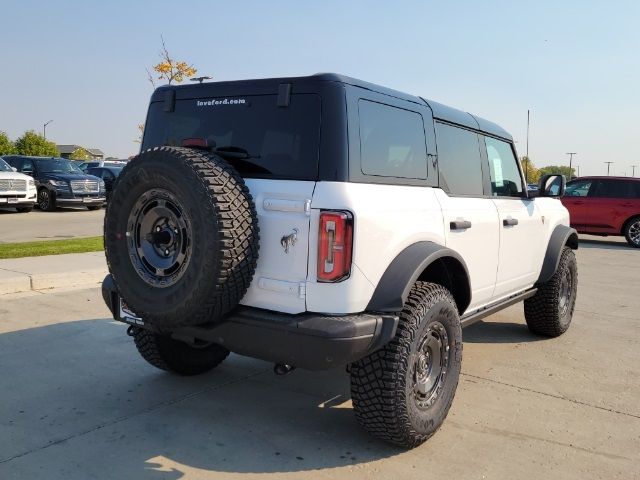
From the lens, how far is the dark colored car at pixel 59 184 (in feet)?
61.3

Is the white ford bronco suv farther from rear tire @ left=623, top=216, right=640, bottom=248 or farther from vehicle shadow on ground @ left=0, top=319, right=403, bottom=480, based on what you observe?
rear tire @ left=623, top=216, right=640, bottom=248

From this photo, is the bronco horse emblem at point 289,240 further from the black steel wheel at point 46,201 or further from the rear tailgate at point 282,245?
the black steel wheel at point 46,201

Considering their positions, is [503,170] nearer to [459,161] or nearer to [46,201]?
[459,161]

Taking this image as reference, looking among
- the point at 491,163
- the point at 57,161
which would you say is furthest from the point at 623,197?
the point at 57,161

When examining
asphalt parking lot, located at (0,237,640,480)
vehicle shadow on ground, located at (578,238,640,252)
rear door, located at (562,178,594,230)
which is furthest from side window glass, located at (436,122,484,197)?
rear door, located at (562,178,594,230)

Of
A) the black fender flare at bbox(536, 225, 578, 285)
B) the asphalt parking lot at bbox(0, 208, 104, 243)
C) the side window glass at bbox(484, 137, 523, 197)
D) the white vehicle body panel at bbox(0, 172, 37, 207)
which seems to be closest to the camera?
the side window glass at bbox(484, 137, 523, 197)

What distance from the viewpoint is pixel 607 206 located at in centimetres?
1600

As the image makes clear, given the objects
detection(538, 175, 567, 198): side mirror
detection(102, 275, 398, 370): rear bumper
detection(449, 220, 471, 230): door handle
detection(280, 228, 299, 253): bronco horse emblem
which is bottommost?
detection(102, 275, 398, 370): rear bumper

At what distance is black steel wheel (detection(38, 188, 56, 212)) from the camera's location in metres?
18.7

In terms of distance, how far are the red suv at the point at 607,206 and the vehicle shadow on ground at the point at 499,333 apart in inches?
437

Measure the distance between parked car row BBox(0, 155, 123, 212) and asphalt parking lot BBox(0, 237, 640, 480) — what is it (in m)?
13.0

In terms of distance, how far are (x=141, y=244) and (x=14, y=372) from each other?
198 cm

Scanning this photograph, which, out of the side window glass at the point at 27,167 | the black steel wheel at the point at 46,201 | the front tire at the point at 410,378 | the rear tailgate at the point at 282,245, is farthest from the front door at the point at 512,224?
the side window glass at the point at 27,167

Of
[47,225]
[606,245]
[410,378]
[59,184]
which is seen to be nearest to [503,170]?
[410,378]
